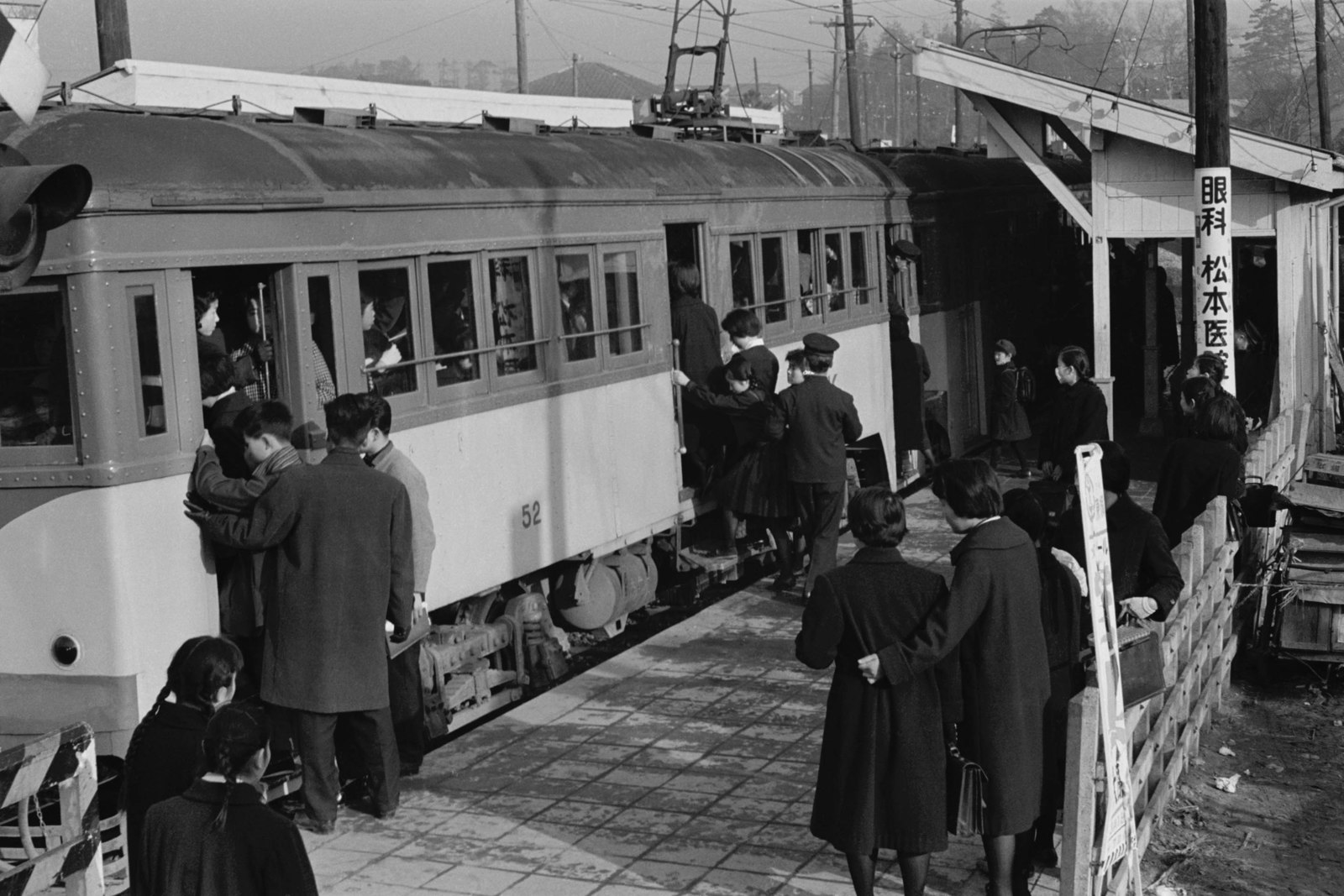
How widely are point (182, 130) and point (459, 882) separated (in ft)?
10.7

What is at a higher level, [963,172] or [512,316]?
[963,172]

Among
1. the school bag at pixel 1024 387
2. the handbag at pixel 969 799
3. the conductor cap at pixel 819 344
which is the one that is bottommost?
the handbag at pixel 969 799

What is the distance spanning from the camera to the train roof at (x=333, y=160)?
702 centimetres

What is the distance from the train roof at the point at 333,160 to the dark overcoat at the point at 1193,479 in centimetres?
368

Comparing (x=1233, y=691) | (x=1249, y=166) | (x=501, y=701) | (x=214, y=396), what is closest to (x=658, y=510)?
(x=501, y=701)

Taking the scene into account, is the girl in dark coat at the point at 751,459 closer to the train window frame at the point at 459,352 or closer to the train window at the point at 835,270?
the train window frame at the point at 459,352

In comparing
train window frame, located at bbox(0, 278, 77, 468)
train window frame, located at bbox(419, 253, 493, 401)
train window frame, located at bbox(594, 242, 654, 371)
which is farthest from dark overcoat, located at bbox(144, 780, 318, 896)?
train window frame, located at bbox(594, 242, 654, 371)

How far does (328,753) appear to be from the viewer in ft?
23.3

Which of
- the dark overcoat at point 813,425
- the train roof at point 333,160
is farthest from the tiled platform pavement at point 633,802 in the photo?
the train roof at point 333,160

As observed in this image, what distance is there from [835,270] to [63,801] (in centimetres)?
992

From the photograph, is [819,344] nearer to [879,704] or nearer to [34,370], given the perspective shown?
[34,370]

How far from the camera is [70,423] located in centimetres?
692

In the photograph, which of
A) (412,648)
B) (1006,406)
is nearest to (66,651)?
(412,648)

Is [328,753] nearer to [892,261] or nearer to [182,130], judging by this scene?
[182,130]
